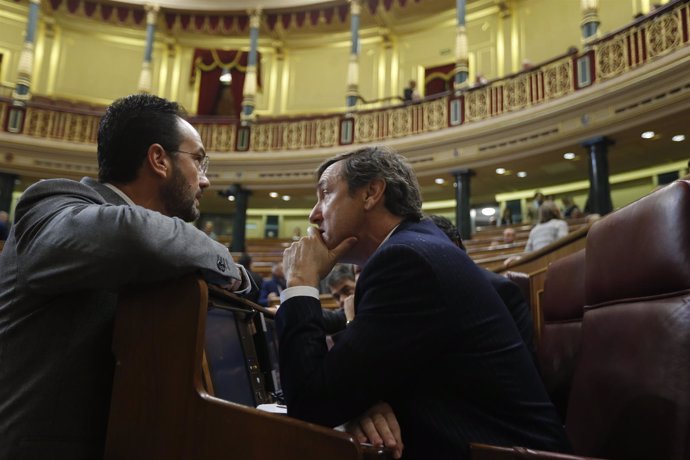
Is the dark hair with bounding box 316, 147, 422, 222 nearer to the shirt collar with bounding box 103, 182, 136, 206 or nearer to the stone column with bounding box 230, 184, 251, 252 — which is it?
the shirt collar with bounding box 103, 182, 136, 206

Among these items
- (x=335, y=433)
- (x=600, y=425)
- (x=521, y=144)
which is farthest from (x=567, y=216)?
(x=335, y=433)

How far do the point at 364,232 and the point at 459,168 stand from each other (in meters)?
7.22

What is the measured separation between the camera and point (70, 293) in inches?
39.7

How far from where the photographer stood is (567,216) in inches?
300

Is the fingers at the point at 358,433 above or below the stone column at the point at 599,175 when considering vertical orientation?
below

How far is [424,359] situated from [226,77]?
38.3ft

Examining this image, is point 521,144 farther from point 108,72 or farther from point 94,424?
point 108,72

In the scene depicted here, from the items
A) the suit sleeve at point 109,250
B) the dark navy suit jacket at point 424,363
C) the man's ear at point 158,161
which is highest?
the man's ear at point 158,161

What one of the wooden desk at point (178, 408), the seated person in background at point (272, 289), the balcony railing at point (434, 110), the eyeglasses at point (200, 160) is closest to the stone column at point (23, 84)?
the balcony railing at point (434, 110)

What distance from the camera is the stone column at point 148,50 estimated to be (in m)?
10.4

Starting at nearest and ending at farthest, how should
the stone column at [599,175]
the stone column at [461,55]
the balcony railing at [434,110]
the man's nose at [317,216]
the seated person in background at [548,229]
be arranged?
the man's nose at [317,216]
the seated person in background at [548,229]
the balcony railing at [434,110]
the stone column at [599,175]
the stone column at [461,55]

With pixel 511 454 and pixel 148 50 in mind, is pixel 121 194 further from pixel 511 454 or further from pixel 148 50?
pixel 148 50

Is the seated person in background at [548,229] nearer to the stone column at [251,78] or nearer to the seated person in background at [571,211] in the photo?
the seated person in background at [571,211]

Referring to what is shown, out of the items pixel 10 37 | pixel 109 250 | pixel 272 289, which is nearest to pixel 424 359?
pixel 109 250
